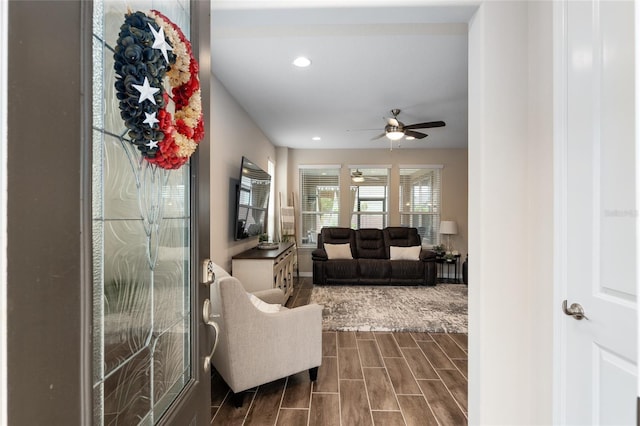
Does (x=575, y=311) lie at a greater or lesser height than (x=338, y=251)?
greater

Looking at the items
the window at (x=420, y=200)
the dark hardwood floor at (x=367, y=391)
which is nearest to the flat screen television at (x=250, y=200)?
the dark hardwood floor at (x=367, y=391)

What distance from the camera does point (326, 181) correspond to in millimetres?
7004

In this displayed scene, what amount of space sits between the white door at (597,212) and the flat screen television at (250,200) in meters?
3.20

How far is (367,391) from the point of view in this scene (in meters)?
2.37

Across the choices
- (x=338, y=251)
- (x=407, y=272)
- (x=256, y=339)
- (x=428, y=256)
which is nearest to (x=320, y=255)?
(x=338, y=251)

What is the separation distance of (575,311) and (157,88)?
1.70 m

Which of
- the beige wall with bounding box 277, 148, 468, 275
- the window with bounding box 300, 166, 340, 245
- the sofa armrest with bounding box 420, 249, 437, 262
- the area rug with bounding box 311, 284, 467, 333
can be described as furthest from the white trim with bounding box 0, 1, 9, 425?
the window with bounding box 300, 166, 340, 245

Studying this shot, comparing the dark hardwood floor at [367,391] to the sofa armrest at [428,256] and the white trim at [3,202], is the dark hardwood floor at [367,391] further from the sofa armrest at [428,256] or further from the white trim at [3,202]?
the sofa armrest at [428,256]

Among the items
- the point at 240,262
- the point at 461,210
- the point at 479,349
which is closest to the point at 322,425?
the point at 479,349

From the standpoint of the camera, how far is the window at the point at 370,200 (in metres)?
6.95

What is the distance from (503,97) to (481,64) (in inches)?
8.0

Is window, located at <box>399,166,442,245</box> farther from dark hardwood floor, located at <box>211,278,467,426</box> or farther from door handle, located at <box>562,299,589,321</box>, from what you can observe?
door handle, located at <box>562,299,589,321</box>

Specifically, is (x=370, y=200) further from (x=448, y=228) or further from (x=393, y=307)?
(x=393, y=307)

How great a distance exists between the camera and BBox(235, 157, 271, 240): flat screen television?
3.87m
